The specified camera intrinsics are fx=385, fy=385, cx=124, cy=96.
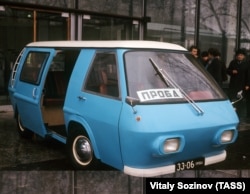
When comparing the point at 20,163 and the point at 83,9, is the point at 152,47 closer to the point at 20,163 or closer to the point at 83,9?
the point at 20,163

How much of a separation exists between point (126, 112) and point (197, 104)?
3.09 ft

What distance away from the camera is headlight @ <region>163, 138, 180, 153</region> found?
4.25 meters

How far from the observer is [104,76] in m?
4.85

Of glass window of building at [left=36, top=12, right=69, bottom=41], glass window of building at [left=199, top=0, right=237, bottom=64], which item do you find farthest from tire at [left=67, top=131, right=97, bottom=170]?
glass window of building at [left=199, top=0, right=237, bottom=64]

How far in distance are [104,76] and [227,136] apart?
171 cm

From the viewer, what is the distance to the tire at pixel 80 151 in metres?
4.95

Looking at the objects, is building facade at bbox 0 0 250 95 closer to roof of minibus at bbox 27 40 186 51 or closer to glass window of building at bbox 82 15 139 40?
glass window of building at bbox 82 15 139 40

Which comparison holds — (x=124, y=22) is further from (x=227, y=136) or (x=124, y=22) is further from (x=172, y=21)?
(x=227, y=136)

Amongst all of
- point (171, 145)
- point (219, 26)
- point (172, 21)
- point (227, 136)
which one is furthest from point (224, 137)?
point (219, 26)

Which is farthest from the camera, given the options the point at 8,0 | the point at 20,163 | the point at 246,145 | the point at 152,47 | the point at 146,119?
the point at 8,0

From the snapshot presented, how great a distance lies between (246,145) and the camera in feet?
22.9

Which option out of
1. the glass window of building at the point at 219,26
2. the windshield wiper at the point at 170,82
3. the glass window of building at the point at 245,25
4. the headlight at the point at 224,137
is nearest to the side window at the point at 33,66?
the windshield wiper at the point at 170,82

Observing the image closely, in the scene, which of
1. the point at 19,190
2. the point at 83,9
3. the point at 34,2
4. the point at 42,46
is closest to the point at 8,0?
the point at 34,2

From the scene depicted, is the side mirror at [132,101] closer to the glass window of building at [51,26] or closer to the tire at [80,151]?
the tire at [80,151]
